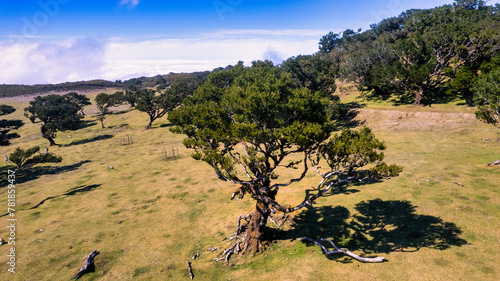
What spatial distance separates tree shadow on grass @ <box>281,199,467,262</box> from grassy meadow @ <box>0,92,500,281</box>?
3.5 inches

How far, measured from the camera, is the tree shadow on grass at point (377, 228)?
18672mm

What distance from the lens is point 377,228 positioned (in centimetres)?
2158

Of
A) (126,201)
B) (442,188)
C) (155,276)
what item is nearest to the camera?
(155,276)

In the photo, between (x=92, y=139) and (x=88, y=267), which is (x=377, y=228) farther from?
(x=92, y=139)

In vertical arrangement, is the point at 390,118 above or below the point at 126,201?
above

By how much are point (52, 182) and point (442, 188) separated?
5678cm

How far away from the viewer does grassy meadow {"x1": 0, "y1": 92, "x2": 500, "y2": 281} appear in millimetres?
17562

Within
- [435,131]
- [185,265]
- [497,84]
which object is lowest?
[185,265]

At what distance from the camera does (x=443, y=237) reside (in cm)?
1884

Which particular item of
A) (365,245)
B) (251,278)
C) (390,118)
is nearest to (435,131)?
(390,118)

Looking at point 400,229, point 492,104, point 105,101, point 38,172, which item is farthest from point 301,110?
point 105,101

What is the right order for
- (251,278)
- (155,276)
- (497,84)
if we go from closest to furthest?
(251,278), (155,276), (497,84)

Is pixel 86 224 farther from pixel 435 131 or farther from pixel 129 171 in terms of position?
pixel 435 131

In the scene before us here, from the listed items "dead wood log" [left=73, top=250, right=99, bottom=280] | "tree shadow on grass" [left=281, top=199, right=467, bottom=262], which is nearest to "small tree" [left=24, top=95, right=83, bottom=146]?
"dead wood log" [left=73, top=250, right=99, bottom=280]
